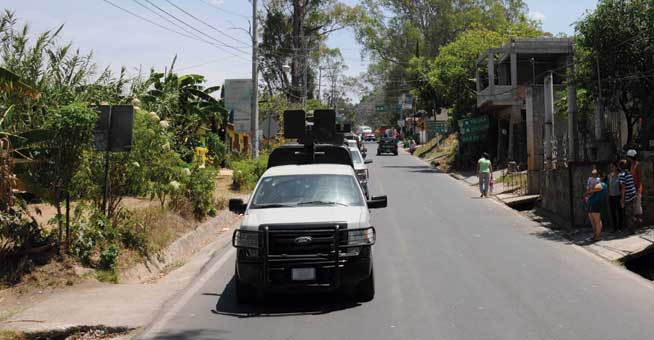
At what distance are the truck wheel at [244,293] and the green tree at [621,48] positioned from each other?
1336 centimetres

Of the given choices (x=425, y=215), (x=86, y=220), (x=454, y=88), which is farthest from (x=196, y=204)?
(x=454, y=88)

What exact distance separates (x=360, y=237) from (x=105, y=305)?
355cm

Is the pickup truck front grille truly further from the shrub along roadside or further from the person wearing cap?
the shrub along roadside

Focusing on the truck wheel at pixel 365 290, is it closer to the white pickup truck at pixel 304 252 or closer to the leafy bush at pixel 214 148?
the white pickup truck at pixel 304 252

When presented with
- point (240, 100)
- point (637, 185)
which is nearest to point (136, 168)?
point (637, 185)

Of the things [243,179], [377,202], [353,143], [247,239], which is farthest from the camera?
[353,143]

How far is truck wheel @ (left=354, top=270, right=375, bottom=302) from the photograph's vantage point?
358 inches

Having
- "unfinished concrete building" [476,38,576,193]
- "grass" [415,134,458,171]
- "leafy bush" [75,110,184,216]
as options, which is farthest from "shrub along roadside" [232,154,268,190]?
"grass" [415,134,458,171]

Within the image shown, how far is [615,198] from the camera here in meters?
15.4

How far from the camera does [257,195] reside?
1001cm

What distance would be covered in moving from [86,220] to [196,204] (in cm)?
537

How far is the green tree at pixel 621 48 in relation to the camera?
18156mm

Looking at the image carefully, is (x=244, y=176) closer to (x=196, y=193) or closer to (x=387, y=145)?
(x=196, y=193)

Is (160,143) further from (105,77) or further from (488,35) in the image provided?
(488,35)
